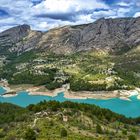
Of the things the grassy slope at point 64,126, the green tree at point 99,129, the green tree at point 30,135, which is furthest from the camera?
the green tree at point 99,129

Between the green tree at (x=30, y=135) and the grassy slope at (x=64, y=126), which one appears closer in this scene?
the green tree at (x=30, y=135)

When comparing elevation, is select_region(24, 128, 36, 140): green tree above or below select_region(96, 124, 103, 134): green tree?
above

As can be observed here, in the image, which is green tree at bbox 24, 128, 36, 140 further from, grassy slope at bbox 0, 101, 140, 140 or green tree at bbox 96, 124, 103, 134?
green tree at bbox 96, 124, 103, 134

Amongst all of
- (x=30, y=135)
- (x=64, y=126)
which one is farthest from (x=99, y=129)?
(x=30, y=135)

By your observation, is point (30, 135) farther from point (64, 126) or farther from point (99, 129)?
point (99, 129)

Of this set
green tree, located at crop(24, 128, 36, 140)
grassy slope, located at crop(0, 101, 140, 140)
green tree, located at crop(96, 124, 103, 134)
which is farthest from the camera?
green tree, located at crop(96, 124, 103, 134)

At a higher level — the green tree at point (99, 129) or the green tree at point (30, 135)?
the green tree at point (30, 135)

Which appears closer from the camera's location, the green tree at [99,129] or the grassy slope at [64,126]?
the grassy slope at [64,126]

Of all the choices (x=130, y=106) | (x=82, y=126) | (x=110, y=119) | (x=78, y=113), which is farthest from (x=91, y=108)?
(x=130, y=106)

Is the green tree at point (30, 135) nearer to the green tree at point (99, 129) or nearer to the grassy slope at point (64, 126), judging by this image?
the grassy slope at point (64, 126)

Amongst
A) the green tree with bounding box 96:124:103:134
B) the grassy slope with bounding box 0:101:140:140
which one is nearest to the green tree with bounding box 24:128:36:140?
the grassy slope with bounding box 0:101:140:140

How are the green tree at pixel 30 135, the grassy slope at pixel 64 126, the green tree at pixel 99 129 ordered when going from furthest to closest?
the green tree at pixel 99 129 → the grassy slope at pixel 64 126 → the green tree at pixel 30 135

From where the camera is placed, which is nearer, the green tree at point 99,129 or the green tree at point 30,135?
the green tree at point 30,135

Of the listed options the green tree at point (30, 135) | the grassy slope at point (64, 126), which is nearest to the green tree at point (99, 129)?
the grassy slope at point (64, 126)
